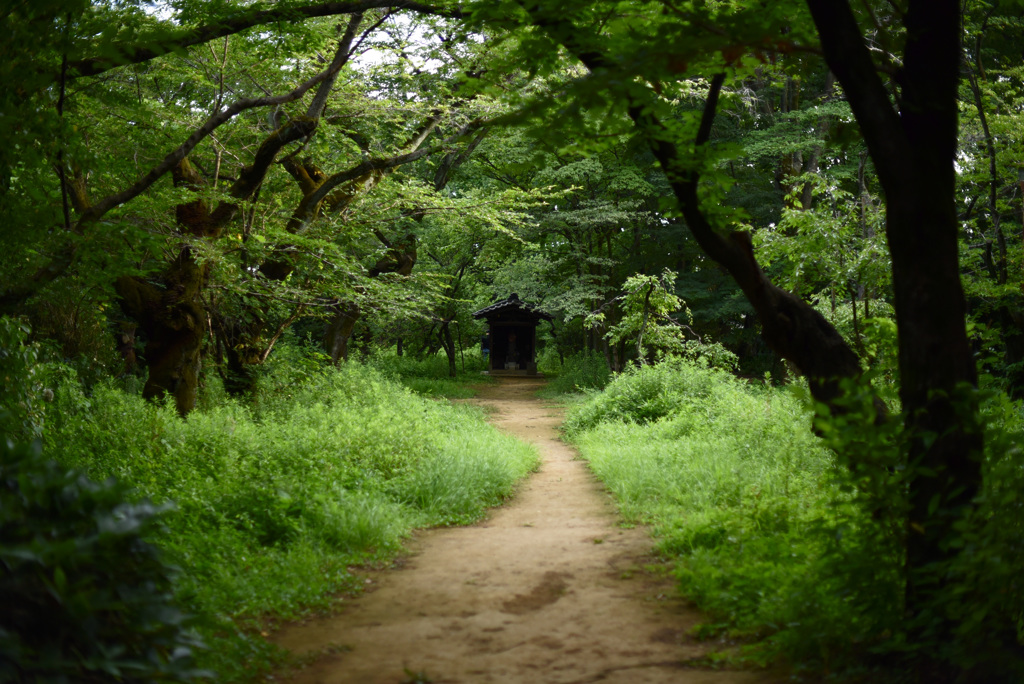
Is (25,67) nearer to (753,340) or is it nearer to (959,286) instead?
(959,286)

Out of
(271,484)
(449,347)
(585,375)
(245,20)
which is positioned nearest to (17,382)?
(271,484)

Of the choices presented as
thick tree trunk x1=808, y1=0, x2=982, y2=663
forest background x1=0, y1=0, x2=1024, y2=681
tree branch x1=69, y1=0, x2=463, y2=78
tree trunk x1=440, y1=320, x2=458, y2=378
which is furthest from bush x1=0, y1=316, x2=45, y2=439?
tree trunk x1=440, y1=320, x2=458, y2=378

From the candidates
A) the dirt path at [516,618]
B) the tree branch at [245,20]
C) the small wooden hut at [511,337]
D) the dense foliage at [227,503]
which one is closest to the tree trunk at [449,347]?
the small wooden hut at [511,337]

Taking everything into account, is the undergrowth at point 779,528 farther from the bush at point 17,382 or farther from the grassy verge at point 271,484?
the bush at point 17,382

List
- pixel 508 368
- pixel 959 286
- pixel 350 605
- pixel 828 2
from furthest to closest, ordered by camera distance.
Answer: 1. pixel 508 368
2. pixel 350 605
3. pixel 828 2
4. pixel 959 286

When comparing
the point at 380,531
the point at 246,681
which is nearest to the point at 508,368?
the point at 380,531

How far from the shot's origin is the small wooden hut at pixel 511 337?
1163 inches

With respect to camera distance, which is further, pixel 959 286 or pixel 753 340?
pixel 753 340

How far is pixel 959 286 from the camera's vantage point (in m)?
3.66

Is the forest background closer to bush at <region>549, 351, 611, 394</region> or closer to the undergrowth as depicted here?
the undergrowth

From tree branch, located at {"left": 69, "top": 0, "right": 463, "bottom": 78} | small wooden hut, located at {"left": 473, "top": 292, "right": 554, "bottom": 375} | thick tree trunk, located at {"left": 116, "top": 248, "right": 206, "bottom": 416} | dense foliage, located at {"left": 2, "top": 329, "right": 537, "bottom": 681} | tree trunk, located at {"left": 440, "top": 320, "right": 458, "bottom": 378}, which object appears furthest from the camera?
small wooden hut, located at {"left": 473, "top": 292, "right": 554, "bottom": 375}

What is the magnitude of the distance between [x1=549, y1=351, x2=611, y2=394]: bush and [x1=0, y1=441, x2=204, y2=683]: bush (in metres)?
18.3

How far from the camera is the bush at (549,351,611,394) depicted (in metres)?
22.4

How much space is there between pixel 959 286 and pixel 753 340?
23.1m
